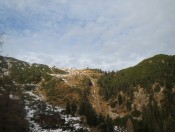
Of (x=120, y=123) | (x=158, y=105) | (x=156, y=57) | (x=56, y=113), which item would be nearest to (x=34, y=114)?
(x=56, y=113)

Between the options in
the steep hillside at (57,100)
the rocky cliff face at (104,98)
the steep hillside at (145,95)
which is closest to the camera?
the steep hillside at (57,100)

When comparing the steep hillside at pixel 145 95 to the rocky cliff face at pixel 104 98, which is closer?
the rocky cliff face at pixel 104 98

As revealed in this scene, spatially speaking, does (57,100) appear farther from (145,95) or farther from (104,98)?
(145,95)

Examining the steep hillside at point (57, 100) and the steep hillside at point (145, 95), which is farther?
the steep hillside at point (145, 95)

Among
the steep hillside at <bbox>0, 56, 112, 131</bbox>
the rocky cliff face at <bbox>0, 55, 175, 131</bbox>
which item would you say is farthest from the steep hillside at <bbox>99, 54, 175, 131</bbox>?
the steep hillside at <bbox>0, 56, 112, 131</bbox>

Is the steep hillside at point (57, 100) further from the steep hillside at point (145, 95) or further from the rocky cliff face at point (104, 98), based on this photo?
the steep hillside at point (145, 95)

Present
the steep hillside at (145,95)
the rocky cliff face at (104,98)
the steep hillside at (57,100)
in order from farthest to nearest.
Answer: the steep hillside at (145,95), the rocky cliff face at (104,98), the steep hillside at (57,100)

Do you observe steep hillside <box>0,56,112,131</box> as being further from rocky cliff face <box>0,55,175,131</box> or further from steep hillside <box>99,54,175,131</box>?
steep hillside <box>99,54,175,131</box>

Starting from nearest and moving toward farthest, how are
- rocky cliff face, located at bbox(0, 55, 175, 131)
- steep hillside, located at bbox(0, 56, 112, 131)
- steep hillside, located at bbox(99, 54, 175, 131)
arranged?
steep hillside, located at bbox(0, 56, 112, 131) < rocky cliff face, located at bbox(0, 55, 175, 131) < steep hillside, located at bbox(99, 54, 175, 131)

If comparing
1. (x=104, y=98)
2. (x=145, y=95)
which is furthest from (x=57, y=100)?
(x=145, y=95)

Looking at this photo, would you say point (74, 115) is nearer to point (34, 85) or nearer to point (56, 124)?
point (56, 124)

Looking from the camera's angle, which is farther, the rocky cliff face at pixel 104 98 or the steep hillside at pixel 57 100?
the rocky cliff face at pixel 104 98

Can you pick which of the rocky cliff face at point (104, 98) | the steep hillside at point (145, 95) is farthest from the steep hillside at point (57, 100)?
the steep hillside at point (145, 95)

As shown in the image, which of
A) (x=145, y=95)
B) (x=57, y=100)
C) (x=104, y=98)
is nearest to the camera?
(x=145, y=95)
